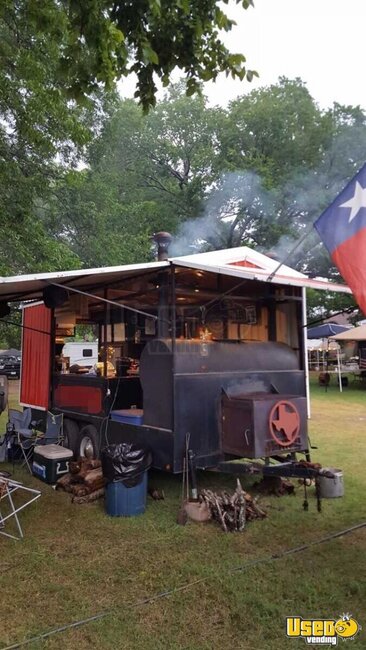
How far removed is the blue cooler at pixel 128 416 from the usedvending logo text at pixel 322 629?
2944mm

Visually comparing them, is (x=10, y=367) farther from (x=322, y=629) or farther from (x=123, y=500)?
(x=322, y=629)

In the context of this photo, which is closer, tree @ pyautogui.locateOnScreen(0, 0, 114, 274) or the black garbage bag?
the black garbage bag

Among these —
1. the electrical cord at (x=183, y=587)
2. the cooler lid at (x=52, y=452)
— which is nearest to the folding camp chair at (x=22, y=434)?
the cooler lid at (x=52, y=452)

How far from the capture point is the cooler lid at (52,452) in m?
6.13

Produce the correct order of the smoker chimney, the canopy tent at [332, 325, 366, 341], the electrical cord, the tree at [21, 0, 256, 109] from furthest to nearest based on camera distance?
the canopy tent at [332, 325, 366, 341] → the smoker chimney → the tree at [21, 0, 256, 109] → the electrical cord

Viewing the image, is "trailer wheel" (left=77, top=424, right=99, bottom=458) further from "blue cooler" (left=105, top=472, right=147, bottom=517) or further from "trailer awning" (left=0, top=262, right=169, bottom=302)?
"trailer awning" (left=0, top=262, right=169, bottom=302)

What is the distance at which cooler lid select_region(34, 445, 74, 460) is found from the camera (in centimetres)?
613

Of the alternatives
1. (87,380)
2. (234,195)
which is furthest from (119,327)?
(234,195)

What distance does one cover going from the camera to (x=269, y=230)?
2159cm

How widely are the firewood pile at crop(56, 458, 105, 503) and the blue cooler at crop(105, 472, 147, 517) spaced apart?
1.79 ft

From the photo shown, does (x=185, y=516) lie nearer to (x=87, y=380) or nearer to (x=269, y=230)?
(x=87, y=380)

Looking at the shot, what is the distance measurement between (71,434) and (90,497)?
6.62 ft

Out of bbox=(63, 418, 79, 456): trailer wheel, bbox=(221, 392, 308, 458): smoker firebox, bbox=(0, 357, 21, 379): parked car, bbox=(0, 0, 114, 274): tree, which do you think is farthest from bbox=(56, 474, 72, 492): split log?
bbox=(0, 357, 21, 379): parked car

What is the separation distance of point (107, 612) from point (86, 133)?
927cm
